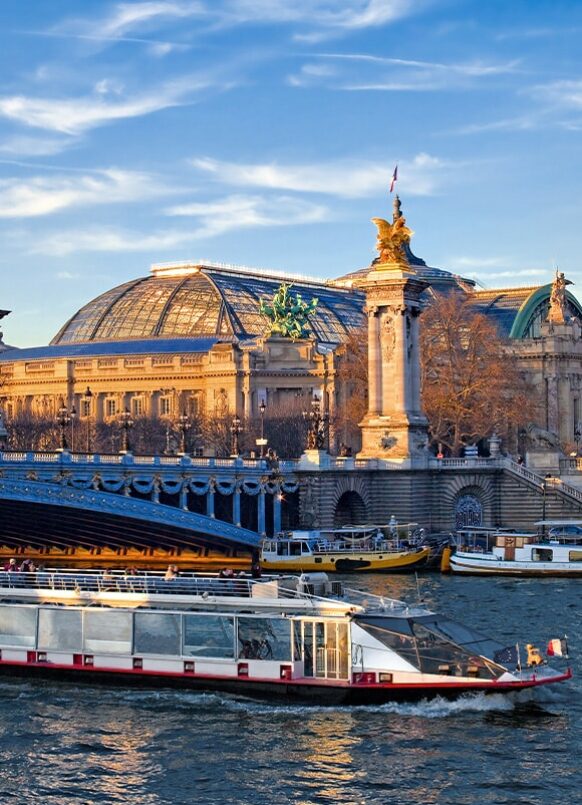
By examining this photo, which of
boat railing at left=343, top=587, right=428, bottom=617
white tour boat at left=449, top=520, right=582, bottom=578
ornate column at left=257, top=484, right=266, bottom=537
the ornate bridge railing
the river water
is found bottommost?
the river water

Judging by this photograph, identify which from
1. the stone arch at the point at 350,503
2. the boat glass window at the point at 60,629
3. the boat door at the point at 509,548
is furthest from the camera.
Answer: the stone arch at the point at 350,503

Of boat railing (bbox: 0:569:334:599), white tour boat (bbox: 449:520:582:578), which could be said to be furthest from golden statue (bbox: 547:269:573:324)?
boat railing (bbox: 0:569:334:599)

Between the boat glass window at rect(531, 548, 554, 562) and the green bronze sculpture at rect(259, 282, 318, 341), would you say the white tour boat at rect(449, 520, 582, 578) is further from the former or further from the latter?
the green bronze sculpture at rect(259, 282, 318, 341)

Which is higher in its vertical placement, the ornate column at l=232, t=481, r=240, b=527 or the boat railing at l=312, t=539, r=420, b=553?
the ornate column at l=232, t=481, r=240, b=527

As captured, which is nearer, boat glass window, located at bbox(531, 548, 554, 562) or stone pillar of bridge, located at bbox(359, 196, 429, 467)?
boat glass window, located at bbox(531, 548, 554, 562)

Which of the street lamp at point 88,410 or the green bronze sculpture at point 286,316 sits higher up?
the green bronze sculpture at point 286,316

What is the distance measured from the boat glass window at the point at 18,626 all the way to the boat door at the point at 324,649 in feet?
26.3

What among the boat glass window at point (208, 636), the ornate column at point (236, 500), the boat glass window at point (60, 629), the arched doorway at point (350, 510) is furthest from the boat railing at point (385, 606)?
the arched doorway at point (350, 510)

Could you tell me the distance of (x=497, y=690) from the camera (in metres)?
41.5

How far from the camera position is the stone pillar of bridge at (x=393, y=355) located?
93188 mm

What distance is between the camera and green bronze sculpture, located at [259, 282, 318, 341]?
157325 millimetres

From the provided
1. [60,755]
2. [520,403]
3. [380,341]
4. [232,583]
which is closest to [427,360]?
[520,403]

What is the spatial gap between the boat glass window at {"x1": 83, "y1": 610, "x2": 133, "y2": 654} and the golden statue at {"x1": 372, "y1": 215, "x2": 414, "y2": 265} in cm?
5136

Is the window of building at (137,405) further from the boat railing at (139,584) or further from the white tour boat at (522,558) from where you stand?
the boat railing at (139,584)
